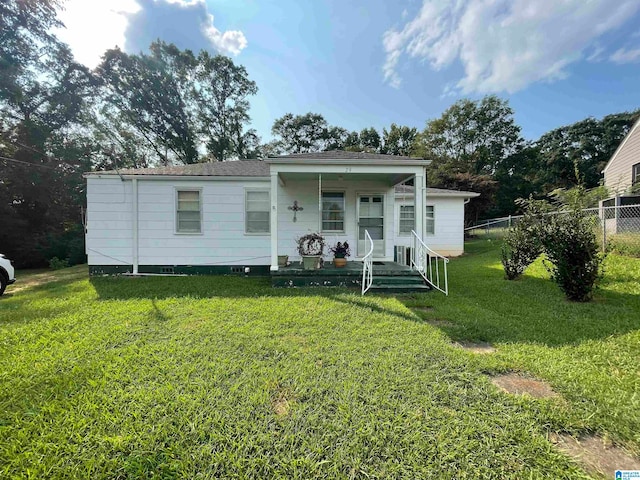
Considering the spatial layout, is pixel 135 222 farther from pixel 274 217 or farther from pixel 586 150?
pixel 586 150

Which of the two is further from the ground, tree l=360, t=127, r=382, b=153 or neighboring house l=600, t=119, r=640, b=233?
tree l=360, t=127, r=382, b=153

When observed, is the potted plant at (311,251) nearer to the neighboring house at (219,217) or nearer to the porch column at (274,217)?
the porch column at (274,217)

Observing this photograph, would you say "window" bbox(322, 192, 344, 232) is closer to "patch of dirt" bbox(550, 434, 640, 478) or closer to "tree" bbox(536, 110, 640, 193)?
"patch of dirt" bbox(550, 434, 640, 478)

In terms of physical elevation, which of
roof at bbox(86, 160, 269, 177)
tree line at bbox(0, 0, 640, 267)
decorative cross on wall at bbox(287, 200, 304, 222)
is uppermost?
tree line at bbox(0, 0, 640, 267)

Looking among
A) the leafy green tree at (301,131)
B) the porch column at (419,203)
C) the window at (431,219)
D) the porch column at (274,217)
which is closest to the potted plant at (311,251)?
the porch column at (274,217)

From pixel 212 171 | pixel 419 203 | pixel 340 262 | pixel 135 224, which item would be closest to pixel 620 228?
pixel 419 203

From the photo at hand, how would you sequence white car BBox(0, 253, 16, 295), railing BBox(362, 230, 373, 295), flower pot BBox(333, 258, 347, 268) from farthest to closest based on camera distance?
flower pot BBox(333, 258, 347, 268), white car BBox(0, 253, 16, 295), railing BBox(362, 230, 373, 295)

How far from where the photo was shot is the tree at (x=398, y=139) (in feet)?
95.9

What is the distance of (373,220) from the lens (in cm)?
857

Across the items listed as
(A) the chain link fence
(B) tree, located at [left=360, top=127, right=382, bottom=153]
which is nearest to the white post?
(A) the chain link fence

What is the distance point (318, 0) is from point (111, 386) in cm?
1329

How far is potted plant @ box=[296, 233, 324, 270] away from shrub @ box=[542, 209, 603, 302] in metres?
4.88

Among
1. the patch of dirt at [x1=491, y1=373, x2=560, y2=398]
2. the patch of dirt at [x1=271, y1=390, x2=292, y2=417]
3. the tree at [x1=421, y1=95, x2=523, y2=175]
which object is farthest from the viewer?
the tree at [x1=421, y1=95, x2=523, y2=175]

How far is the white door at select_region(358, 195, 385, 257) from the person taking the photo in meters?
8.55
